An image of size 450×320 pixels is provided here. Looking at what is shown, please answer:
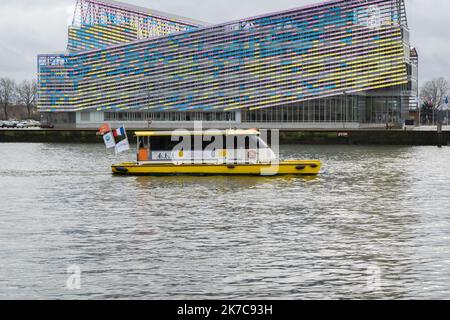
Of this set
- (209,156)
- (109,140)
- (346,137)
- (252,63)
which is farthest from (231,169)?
(252,63)

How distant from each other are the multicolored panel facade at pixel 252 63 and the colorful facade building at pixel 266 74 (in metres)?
0.20

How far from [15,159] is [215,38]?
102m

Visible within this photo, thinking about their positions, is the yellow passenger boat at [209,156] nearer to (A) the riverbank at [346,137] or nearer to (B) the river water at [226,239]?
(B) the river water at [226,239]

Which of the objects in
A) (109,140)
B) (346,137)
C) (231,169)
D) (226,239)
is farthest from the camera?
(346,137)

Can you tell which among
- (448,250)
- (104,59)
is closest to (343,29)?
(104,59)

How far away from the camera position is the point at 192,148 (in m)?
53.5

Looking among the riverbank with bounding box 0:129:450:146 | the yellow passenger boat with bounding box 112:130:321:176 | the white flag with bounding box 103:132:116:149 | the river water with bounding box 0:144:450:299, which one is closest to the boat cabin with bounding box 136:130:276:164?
the yellow passenger boat with bounding box 112:130:321:176

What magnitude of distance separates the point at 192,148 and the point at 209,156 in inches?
47.5

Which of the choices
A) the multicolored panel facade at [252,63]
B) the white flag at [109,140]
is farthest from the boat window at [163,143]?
the multicolored panel facade at [252,63]

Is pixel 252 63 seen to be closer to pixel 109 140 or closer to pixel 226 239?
pixel 109 140

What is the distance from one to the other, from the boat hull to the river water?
1349 mm

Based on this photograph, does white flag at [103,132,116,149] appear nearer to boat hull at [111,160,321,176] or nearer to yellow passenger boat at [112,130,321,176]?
yellow passenger boat at [112,130,321,176]
